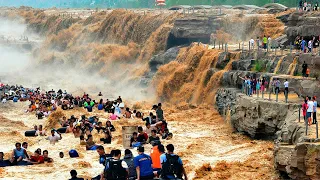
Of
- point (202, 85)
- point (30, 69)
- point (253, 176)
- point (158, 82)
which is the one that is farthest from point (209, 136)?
point (30, 69)

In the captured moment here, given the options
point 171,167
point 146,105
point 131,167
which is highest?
point 171,167

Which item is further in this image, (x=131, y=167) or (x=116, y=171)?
(x=131, y=167)

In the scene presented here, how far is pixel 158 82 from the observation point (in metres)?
43.8

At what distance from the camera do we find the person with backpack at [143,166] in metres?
13.8

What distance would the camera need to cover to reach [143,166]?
543 inches

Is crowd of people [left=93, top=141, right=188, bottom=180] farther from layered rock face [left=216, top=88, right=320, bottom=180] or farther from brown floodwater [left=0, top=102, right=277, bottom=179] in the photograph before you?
brown floodwater [left=0, top=102, right=277, bottom=179]

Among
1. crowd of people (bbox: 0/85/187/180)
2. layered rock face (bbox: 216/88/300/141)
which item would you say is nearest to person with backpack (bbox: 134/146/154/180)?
crowd of people (bbox: 0/85/187/180)

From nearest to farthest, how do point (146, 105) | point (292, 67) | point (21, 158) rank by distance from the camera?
1. point (21, 158)
2. point (292, 67)
3. point (146, 105)

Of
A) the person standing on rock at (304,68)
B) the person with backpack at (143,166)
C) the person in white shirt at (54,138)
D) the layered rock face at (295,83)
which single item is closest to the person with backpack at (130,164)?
the person with backpack at (143,166)

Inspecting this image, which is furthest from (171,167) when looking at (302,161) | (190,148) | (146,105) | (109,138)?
(146,105)

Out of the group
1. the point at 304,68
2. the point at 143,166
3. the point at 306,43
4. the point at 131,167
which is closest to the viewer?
the point at 143,166

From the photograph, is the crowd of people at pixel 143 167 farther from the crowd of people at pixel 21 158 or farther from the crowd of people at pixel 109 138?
the crowd of people at pixel 21 158

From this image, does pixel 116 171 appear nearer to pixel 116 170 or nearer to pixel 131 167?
pixel 116 170

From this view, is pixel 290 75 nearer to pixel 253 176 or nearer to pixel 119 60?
pixel 253 176
